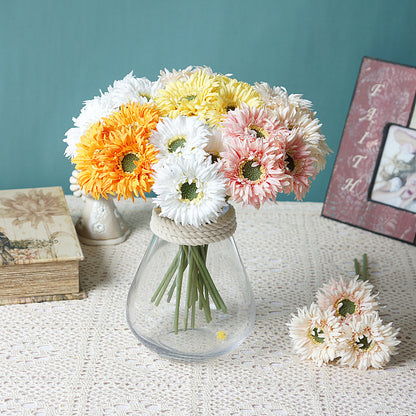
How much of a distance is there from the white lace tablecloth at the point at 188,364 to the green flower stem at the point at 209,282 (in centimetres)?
10

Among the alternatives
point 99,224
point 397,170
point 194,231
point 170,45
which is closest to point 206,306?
point 194,231

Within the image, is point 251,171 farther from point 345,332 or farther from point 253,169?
point 345,332

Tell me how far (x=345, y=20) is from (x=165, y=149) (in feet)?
3.32

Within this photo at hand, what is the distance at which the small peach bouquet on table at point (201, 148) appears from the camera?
735 millimetres

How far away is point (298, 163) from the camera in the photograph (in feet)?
2.59

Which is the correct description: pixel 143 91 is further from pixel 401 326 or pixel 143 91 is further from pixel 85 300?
pixel 401 326

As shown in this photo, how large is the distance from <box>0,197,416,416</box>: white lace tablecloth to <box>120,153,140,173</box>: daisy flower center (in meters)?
0.32

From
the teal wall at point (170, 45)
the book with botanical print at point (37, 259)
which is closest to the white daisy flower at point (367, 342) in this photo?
the book with botanical print at point (37, 259)

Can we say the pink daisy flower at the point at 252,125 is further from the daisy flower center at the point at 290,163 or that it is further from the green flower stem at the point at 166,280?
the green flower stem at the point at 166,280

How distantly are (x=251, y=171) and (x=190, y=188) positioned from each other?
8cm

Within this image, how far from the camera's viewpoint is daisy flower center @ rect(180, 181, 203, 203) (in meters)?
0.75

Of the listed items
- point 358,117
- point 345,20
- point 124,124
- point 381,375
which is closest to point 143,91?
point 124,124

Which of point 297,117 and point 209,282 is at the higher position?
point 297,117

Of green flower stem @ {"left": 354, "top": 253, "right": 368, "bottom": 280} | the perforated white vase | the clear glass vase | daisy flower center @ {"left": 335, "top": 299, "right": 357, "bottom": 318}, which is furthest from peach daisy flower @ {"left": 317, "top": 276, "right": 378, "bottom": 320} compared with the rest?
the perforated white vase
